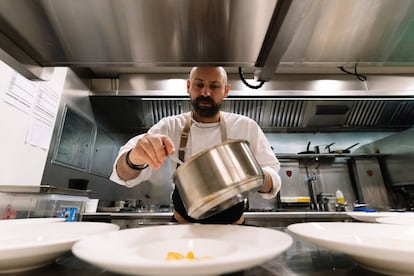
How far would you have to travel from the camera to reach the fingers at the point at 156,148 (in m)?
0.53

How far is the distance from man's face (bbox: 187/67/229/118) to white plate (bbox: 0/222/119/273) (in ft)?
2.24

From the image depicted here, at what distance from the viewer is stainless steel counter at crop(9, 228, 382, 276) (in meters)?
0.32

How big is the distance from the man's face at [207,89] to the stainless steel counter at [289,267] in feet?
2.39

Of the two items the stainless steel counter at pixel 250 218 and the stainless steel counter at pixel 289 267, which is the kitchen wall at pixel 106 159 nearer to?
the stainless steel counter at pixel 250 218

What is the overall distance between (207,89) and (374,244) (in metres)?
0.84

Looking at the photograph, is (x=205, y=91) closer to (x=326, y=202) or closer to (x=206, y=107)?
(x=206, y=107)

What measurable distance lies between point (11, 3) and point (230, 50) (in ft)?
1.92

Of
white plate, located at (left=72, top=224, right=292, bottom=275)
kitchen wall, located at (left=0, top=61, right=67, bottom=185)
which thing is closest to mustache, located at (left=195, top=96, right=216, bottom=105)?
white plate, located at (left=72, top=224, right=292, bottom=275)

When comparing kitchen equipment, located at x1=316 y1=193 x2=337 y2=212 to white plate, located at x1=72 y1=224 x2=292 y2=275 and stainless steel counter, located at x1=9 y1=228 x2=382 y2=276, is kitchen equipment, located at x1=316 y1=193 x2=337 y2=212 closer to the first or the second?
stainless steel counter, located at x1=9 y1=228 x2=382 y2=276

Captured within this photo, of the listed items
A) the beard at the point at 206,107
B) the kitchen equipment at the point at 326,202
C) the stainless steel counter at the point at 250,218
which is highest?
the beard at the point at 206,107

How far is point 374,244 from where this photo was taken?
11.1 inches

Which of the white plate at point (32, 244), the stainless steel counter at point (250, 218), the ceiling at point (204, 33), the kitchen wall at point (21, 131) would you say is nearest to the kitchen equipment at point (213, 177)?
the white plate at point (32, 244)

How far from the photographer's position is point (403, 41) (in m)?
0.62

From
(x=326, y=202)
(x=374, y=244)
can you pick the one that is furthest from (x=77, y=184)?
(x=326, y=202)
